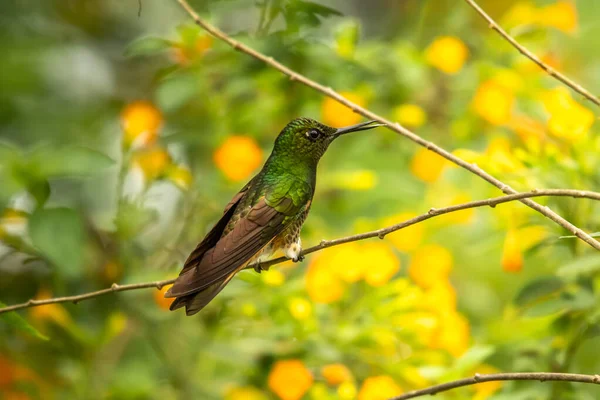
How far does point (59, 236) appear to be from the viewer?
1.77 metres

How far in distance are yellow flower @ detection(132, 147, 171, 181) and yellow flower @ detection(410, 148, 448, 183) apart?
71 centimetres

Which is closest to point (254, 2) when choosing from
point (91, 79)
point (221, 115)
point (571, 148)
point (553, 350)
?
point (221, 115)

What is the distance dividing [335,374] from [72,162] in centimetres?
77

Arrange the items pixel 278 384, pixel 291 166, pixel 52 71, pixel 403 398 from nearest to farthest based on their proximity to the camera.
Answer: pixel 403 398, pixel 291 166, pixel 278 384, pixel 52 71

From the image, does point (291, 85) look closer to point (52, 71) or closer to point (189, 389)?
point (189, 389)

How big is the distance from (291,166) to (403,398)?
61cm

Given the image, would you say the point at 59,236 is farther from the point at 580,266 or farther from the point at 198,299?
the point at 580,266

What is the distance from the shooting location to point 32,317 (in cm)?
222

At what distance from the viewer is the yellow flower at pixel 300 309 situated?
73.5 inches

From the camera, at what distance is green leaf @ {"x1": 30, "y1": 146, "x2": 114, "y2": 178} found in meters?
1.77

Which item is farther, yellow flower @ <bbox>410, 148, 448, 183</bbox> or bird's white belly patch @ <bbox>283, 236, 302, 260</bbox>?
yellow flower @ <bbox>410, 148, 448, 183</bbox>

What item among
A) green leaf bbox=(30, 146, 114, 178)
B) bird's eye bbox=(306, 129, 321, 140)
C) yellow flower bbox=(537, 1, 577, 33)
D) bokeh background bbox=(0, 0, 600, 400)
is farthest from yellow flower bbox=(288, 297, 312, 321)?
yellow flower bbox=(537, 1, 577, 33)

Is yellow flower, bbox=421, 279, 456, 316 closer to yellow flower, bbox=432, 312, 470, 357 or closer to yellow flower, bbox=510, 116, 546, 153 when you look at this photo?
yellow flower, bbox=432, 312, 470, 357

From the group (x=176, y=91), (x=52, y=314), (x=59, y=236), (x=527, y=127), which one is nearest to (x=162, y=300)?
(x=52, y=314)
